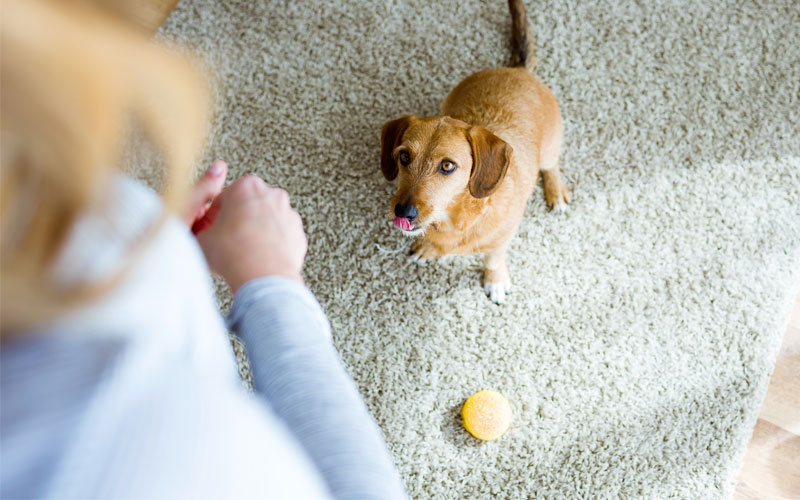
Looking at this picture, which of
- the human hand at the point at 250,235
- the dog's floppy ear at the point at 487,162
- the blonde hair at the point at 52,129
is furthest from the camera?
the dog's floppy ear at the point at 487,162

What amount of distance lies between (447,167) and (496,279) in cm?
55

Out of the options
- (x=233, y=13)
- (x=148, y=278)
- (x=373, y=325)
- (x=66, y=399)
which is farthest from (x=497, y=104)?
(x=66, y=399)

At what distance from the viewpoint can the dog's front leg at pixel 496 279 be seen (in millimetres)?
1822

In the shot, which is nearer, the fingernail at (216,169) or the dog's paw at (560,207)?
the fingernail at (216,169)

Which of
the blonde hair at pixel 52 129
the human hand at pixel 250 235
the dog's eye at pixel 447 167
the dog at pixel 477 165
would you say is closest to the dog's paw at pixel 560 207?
the dog at pixel 477 165

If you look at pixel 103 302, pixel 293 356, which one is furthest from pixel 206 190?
pixel 103 302

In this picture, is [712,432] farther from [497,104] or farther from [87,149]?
[87,149]

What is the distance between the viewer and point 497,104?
1724 mm

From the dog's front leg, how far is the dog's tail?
2.46 ft

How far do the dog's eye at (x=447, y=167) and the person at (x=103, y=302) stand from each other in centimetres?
99

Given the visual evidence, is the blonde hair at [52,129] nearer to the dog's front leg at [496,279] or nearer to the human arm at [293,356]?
the human arm at [293,356]

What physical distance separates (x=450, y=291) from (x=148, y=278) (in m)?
1.50

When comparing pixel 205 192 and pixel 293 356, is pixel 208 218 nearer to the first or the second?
pixel 205 192

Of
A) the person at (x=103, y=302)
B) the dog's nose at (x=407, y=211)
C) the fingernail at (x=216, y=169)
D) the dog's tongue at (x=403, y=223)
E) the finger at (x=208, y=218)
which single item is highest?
the person at (x=103, y=302)
